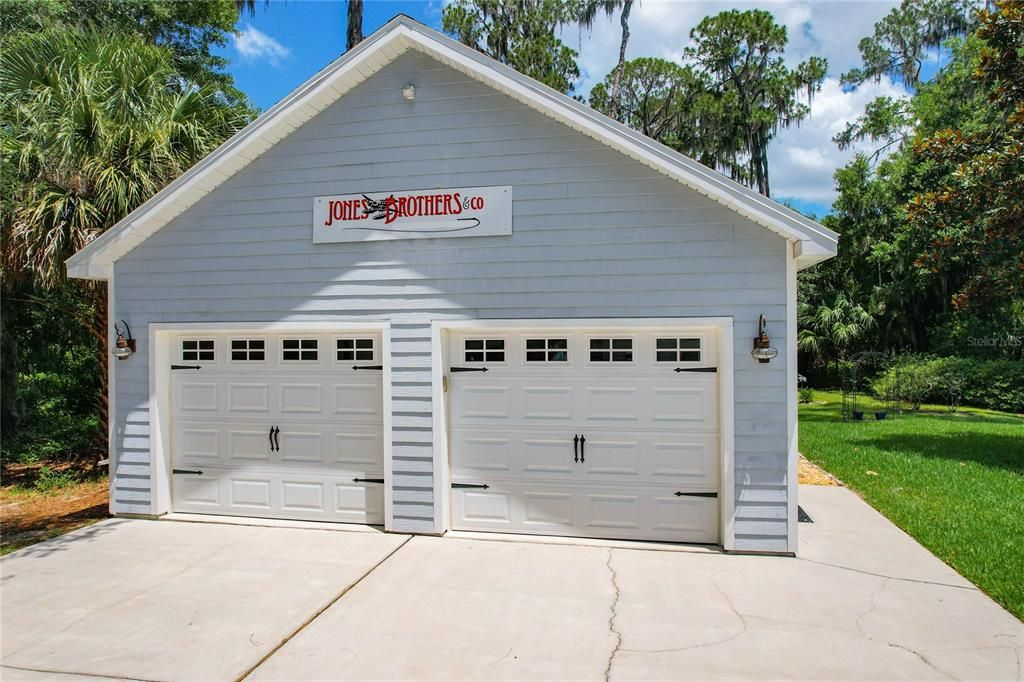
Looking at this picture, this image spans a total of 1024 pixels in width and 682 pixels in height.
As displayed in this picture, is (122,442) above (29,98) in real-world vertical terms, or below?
below

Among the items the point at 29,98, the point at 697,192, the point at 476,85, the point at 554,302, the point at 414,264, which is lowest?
the point at 554,302

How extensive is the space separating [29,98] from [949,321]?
87.0 feet

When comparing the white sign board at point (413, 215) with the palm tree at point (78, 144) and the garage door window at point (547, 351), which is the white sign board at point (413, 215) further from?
the palm tree at point (78, 144)

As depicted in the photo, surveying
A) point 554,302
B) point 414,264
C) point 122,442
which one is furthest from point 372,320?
point 122,442

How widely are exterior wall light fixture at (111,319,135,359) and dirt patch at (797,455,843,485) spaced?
9.29m

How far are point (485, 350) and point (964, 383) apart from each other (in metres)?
19.1

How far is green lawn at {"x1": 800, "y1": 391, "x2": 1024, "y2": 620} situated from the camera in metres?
5.66

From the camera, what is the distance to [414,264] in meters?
6.39

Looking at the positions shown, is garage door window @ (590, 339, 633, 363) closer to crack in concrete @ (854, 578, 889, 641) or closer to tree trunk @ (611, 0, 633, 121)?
crack in concrete @ (854, 578, 889, 641)

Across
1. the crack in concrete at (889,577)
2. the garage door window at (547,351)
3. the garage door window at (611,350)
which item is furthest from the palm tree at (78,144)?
the crack in concrete at (889,577)

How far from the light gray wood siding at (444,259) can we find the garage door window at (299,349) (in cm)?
36

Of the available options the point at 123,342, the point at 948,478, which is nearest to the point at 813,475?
the point at 948,478

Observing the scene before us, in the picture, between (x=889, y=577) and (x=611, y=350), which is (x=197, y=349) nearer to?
(x=611, y=350)

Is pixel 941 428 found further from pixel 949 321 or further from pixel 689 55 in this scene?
pixel 689 55
